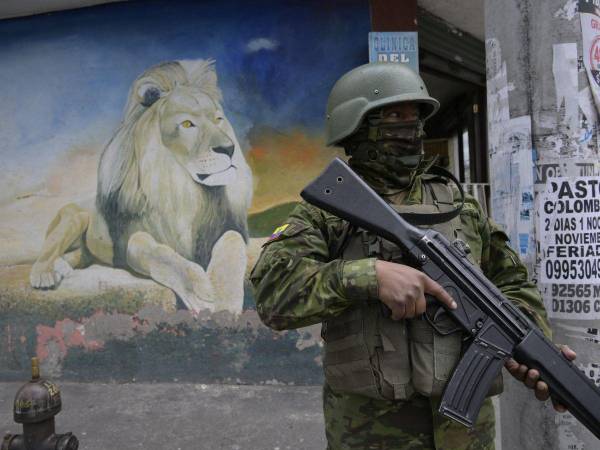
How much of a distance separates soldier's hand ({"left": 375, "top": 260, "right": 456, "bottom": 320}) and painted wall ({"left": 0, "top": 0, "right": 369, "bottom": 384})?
9.22ft

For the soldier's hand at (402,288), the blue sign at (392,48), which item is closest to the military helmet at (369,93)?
the soldier's hand at (402,288)

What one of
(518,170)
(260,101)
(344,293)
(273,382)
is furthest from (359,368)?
(260,101)

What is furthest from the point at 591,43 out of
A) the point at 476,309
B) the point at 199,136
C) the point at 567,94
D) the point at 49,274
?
the point at 49,274

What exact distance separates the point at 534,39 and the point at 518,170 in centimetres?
47

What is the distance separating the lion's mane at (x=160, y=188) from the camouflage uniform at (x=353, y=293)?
2.59m

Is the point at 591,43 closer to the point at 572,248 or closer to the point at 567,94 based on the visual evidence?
the point at 567,94

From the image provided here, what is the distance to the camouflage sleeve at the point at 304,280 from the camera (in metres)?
1.26

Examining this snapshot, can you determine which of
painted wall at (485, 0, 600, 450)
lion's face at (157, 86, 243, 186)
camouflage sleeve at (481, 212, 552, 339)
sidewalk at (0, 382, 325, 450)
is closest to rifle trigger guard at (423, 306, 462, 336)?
camouflage sleeve at (481, 212, 552, 339)

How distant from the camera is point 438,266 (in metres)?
1.36

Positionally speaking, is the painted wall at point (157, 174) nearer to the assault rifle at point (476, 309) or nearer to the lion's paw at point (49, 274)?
the lion's paw at point (49, 274)

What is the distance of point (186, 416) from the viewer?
351cm

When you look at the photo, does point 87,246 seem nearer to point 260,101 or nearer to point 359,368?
point 260,101

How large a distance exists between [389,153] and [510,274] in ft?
1.85

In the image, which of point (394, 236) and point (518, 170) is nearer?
point (394, 236)
